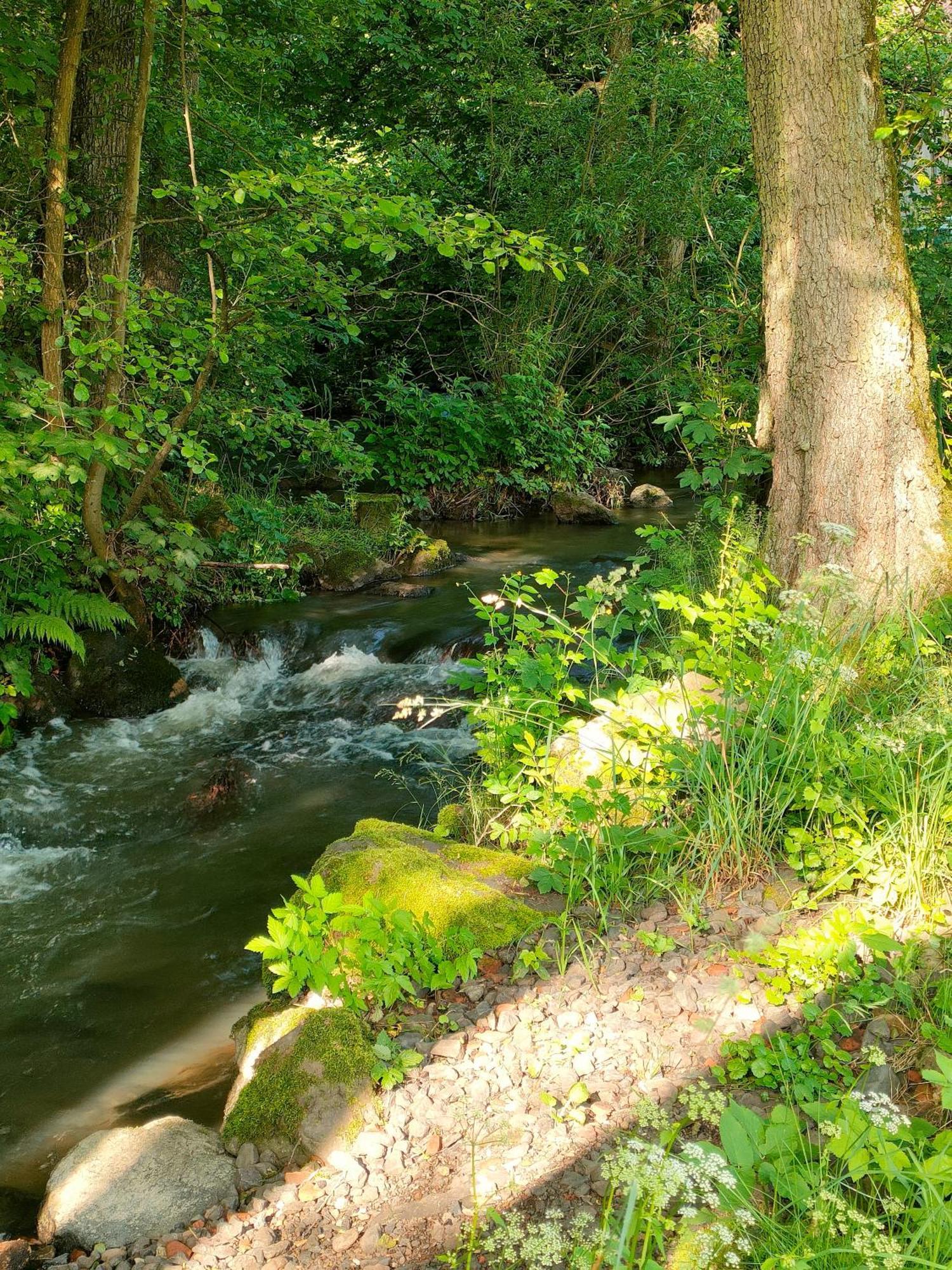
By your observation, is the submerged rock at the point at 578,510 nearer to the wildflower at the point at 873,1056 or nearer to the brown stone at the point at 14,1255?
the wildflower at the point at 873,1056

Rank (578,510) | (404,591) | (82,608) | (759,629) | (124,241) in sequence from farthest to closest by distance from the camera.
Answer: (578,510) → (404,591) → (82,608) → (124,241) → (759,629)

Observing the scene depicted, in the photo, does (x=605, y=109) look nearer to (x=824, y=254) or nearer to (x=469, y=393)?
(x=469, y=393)

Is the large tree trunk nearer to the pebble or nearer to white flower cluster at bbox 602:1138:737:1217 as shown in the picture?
the pebble

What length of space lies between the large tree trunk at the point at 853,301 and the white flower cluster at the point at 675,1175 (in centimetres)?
324

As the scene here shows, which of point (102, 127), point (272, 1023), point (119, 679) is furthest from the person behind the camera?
point (119, 679)

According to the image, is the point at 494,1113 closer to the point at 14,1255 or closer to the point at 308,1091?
the point at 308,1091

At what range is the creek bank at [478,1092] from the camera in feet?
7.70

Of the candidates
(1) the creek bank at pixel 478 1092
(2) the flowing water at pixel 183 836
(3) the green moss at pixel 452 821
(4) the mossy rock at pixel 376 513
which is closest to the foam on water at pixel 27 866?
(2) the flowing water at pixel 183 836

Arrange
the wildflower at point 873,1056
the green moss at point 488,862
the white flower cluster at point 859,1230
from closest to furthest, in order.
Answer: the white flower cluster at point 859,1230 → the wildflower at point 873,1056 → the green moss at point 488,862

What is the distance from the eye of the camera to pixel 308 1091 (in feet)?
9.27

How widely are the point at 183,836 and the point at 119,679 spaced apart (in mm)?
2249

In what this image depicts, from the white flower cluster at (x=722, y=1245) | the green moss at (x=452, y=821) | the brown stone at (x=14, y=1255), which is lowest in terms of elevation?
the brown stone at (x=14, y=1255)

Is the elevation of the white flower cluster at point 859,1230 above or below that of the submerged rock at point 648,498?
below

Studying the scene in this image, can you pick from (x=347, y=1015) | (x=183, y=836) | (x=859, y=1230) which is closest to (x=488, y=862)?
(x=347, y=1015)
